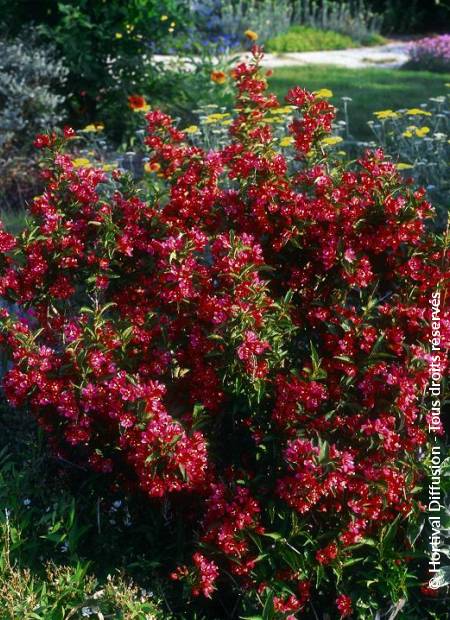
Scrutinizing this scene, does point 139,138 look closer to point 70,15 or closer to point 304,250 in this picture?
point 70,15

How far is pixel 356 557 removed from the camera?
287 cm

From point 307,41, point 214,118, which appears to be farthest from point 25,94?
point 307,41

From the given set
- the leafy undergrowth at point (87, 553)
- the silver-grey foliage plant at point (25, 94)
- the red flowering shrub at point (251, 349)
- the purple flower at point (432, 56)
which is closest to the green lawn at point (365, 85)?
the purple flower at point (432, 56)

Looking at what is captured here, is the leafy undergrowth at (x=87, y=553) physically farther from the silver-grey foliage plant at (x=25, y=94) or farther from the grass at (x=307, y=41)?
the grass at (x=307, y=41)

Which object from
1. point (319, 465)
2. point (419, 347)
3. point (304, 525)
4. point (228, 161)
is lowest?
point (304, 525)

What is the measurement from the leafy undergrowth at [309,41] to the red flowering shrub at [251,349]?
1066cm

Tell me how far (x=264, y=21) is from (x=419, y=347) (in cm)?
1194

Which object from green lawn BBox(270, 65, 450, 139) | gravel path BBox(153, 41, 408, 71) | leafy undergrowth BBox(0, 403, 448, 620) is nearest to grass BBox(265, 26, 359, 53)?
gravel path BBox(153, 41, 408, 71)

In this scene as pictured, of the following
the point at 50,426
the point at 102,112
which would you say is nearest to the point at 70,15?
the point at 102,112

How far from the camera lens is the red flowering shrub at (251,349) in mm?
2707

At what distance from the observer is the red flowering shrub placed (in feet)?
8.88

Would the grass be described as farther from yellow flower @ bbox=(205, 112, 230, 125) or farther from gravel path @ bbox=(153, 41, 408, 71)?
yellow flower @ bbox=(205, 112, 230, 125)

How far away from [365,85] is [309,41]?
420 centimetres

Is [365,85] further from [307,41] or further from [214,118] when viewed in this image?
A: [214,118]
